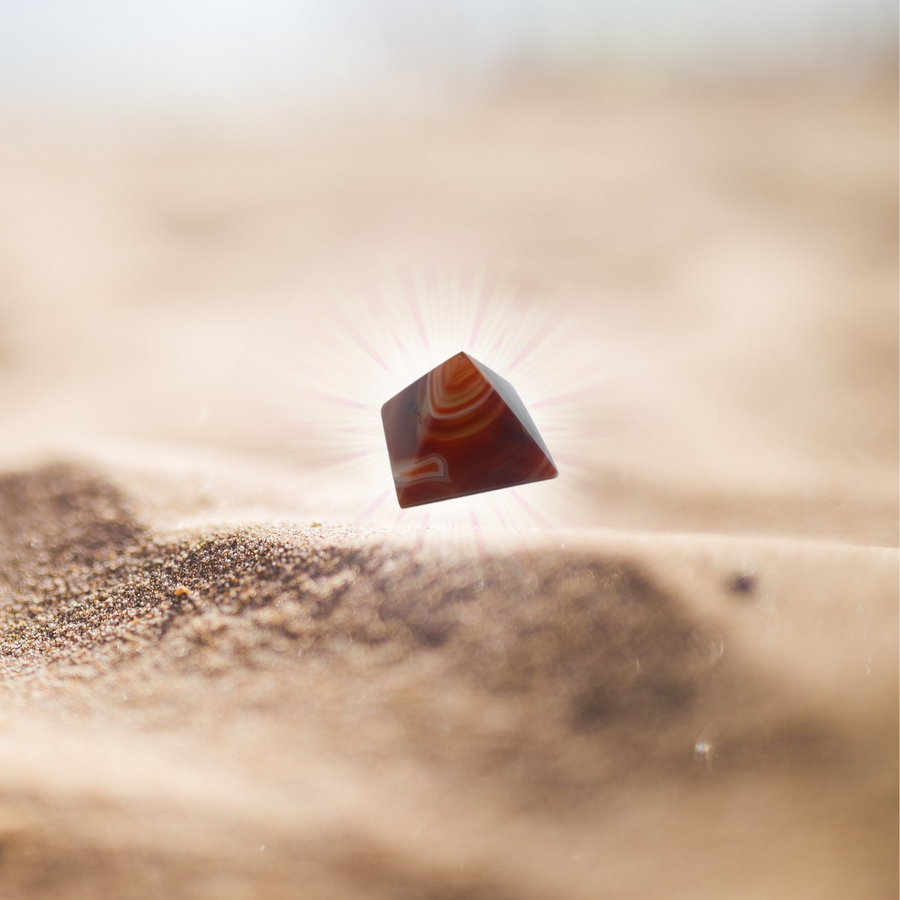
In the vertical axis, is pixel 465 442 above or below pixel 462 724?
above

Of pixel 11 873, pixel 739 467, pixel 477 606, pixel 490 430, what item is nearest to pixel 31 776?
pixel 11 873

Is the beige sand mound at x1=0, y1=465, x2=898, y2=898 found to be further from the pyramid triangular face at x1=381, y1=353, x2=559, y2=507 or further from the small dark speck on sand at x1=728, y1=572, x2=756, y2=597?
the pyramid triangular face at x1=381, y1=353, x2=559, y2=507

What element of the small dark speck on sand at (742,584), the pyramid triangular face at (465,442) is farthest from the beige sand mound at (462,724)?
the pyramid triangular face at (465,442)

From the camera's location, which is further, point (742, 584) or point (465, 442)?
point (465, 442)

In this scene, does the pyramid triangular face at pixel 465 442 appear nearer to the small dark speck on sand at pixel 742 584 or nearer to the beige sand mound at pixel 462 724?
the beige sand mound at pixel 462 724

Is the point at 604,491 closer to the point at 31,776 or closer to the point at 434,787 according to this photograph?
the point at 434,787

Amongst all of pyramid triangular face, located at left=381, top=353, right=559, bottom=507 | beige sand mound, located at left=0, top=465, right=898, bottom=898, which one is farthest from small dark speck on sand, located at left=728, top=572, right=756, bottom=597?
pyramid triangular face, located at left=381, top=353, right=559, bottom=507
